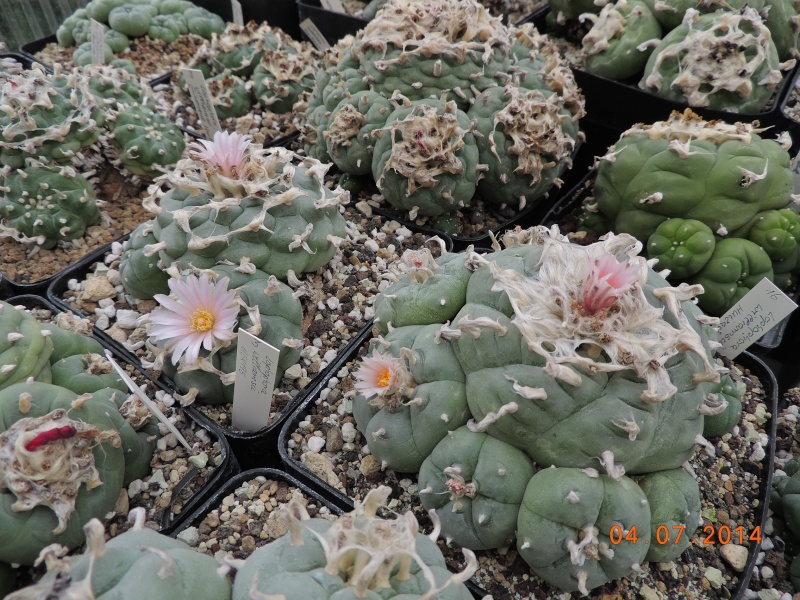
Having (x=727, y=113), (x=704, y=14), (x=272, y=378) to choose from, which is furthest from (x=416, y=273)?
(x=704, y=14)

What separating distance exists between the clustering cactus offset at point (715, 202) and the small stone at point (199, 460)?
146 centimetres

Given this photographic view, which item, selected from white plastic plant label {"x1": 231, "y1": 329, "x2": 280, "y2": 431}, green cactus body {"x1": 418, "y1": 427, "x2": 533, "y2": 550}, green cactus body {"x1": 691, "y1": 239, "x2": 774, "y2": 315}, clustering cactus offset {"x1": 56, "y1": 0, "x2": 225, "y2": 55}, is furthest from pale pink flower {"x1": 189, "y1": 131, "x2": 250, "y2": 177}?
clustering cactus offset {"x1": 56, "y1": 0, "x2": 225, "y2": 55}

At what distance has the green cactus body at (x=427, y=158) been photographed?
181 centimetres

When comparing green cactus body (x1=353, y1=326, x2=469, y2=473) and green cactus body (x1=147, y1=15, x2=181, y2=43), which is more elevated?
green cactus body (x1=147, y1=15, x2=181, y2=43)

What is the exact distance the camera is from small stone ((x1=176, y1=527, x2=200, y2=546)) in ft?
4.01

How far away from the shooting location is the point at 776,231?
1731 mm

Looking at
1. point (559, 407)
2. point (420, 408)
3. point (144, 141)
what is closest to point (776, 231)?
point (559, 407)

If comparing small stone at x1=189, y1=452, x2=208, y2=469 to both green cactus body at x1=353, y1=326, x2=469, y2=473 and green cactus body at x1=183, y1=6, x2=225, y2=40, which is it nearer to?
green cactus body at x1=353, y1=326, x2=469, y2=473

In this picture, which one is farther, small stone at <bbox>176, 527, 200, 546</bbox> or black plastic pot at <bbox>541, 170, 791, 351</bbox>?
black plastic pot at <bbox>541, 170, 791, 351</bbox>

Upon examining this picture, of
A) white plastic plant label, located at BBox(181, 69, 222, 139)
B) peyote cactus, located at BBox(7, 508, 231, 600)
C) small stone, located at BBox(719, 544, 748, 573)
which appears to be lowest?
small stone, located at BBox(719, 544, 748, 573)

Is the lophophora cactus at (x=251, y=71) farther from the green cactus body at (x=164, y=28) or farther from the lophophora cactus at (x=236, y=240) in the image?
the lophophora cactus at (x=236, y=240)

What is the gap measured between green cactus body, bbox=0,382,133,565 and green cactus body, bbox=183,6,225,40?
2.95 metres

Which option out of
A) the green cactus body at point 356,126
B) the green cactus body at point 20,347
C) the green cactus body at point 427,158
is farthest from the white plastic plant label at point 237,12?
the green cactus body at point 20,347

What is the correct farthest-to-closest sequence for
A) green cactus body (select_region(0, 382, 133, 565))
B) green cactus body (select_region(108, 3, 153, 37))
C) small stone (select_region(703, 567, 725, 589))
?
green cactus body (select_region(108, 3, 153, 37)), small stone (select_region(703, 567, 725, 589)), green cactus body (select_region(0, 382, 133, 565))
